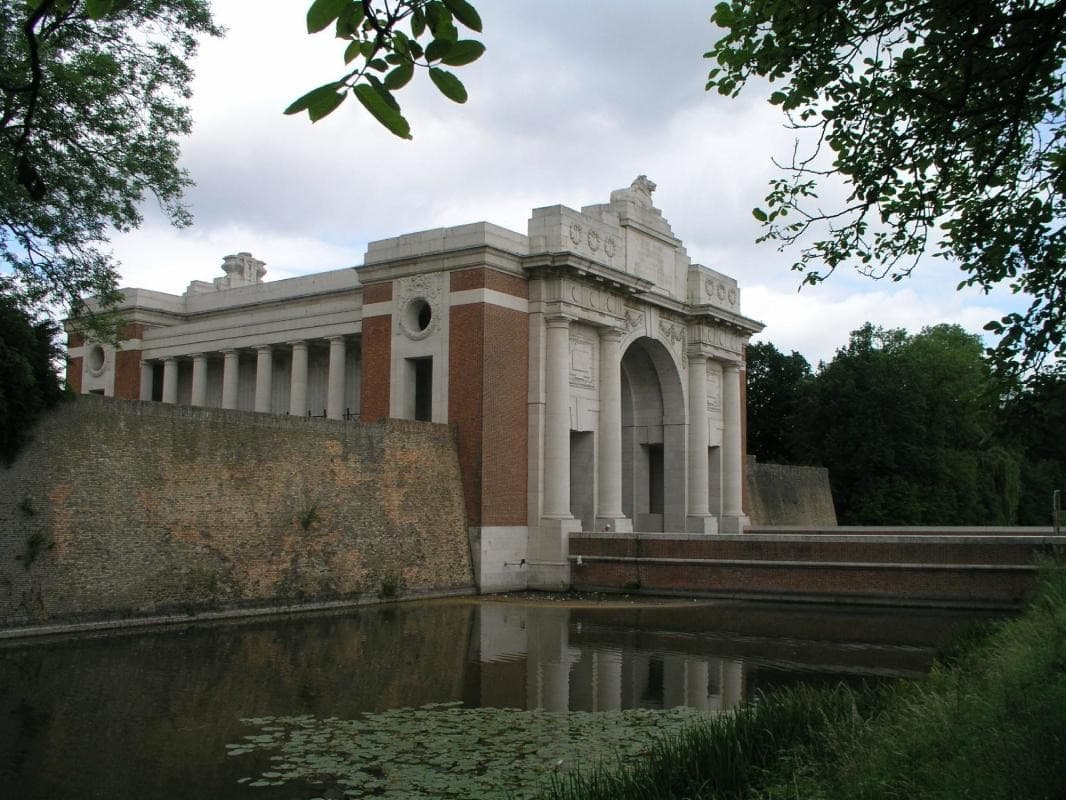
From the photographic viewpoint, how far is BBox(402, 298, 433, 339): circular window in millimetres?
28812

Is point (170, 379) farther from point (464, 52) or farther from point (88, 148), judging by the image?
point (464, 52)

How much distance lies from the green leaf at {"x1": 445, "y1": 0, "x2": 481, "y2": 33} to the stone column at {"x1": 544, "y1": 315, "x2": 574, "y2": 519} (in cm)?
2532

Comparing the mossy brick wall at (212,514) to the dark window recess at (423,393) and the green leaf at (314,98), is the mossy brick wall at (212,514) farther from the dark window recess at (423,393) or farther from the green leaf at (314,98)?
the green leaf at (314,98)

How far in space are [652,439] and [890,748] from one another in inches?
1168

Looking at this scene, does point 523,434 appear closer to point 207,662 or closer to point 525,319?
point 525,319

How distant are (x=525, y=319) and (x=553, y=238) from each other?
2464 mm

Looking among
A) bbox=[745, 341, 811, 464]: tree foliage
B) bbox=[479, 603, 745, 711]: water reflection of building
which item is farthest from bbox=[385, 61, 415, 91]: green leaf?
bbox=[745, 341, 811, 464]: tree foliage

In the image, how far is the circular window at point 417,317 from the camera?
2881 cm

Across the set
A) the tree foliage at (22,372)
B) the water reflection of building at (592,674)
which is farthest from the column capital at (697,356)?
the tree foliage at (22,372)

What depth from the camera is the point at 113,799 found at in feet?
25.2

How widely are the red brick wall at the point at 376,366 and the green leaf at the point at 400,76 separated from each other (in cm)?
2643

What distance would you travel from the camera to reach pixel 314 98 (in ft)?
9.86

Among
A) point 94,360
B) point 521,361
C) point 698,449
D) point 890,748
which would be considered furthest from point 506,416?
point 890,748

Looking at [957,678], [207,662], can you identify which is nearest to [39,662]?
[207,662]
